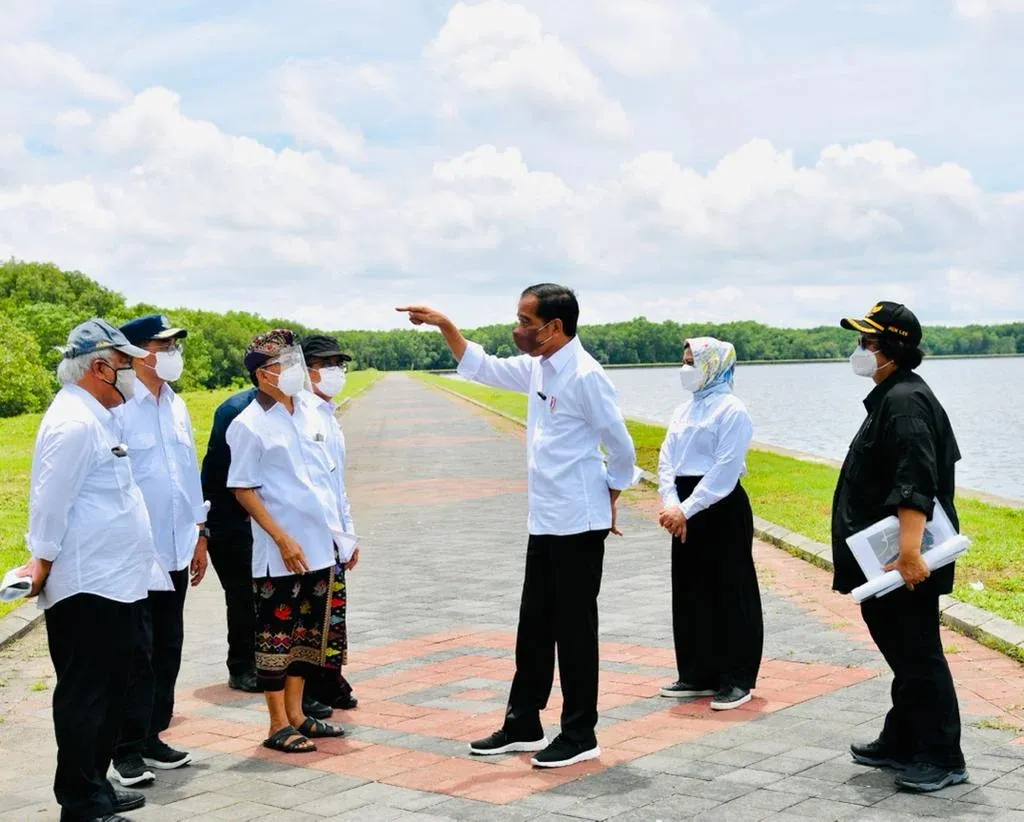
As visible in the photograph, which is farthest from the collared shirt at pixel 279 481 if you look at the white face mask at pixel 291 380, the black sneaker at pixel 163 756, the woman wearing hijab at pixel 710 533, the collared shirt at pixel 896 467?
the collared shirt at pixel 896 467

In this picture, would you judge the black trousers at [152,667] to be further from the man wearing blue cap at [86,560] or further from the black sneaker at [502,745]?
the black sneaker at [502,745]

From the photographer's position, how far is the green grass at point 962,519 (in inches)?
332

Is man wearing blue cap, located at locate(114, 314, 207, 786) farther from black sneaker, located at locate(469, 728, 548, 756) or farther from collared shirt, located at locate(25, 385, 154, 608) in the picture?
black sneaker, located at locate(469, 728, 548, 756)

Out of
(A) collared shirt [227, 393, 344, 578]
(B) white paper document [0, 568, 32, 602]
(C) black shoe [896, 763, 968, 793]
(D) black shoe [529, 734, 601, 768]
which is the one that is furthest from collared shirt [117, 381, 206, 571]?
(C) black shoe [896, 763, 968, 793]

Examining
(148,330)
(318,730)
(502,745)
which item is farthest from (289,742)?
(148,330)

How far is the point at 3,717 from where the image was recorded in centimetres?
642

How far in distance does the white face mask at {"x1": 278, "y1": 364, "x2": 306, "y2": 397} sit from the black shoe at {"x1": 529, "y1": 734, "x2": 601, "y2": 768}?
2010 mm

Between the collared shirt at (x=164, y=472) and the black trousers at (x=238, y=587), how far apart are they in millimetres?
1107

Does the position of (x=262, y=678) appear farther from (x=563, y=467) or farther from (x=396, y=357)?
(x=396, y=357)

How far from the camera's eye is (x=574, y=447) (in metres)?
5.46

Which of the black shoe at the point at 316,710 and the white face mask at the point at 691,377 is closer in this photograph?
the black shoe at the point at 316,710

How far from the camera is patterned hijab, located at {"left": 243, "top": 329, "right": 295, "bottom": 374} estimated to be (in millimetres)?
5781

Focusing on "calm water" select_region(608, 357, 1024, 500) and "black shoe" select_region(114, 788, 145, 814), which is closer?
"black shoe" select_region(114, 788, 145, 814)

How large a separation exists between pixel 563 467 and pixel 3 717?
3376 millimetres
